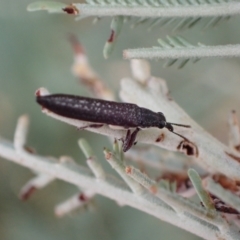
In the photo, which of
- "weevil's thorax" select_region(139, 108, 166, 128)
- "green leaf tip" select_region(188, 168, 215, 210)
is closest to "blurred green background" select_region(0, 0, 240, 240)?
"weevil's thorax" select_region(139, 108, 166, 128)

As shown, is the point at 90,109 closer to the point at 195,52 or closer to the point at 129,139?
the point at 129,139

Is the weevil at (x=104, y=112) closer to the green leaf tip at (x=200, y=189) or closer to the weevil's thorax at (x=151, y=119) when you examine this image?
the weevil's thorax at (x=151, y=119)

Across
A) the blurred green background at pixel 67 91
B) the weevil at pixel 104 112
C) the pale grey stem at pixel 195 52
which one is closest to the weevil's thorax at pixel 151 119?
the weevil at pixel 104 112

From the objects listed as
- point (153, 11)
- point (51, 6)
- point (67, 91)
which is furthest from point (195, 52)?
point (67, 91)

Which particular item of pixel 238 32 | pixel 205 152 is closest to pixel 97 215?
pixel 238 32

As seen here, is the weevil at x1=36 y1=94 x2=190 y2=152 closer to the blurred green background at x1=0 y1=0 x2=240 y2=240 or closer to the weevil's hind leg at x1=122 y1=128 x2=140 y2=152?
the weevil's hind leg at x1=122 y1=128 x2=140 y2=152

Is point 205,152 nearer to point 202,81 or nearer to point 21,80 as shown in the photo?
point 202,81
